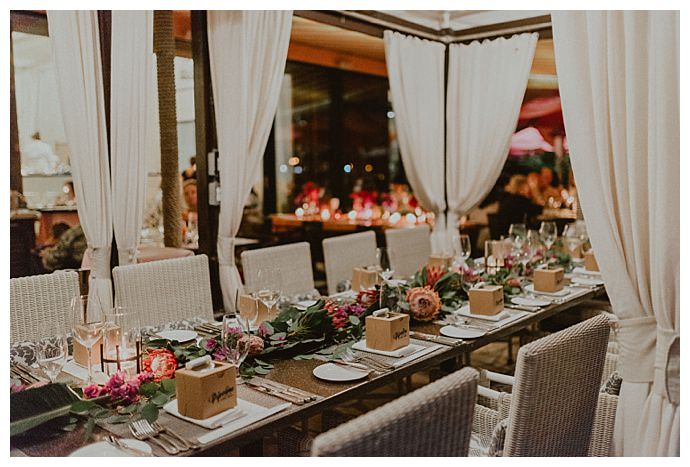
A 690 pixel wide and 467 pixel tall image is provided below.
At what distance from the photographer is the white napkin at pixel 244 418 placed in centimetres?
147

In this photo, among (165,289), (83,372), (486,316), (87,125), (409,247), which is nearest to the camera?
(83,372)

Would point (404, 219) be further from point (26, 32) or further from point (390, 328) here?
point (390, 328)

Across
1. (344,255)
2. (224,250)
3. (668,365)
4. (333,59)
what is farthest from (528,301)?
(333,59)

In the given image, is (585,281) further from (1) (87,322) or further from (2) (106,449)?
(2) (106,449)

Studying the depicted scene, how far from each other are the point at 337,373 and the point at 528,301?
1285 millimetres

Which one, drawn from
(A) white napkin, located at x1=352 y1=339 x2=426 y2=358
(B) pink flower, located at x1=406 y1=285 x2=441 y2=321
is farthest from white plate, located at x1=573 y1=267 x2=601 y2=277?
(A) white napkin, located at x1=352 y1=339 x2=426 y2=358

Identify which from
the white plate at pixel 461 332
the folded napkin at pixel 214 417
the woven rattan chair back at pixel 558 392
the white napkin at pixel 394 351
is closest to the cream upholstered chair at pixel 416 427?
the woven rattan chair back at pixel 558 392

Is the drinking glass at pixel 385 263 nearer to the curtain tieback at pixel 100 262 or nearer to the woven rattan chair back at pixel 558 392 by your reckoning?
the woven rattan chair back at pixel 558 392

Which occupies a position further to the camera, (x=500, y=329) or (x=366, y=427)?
(x=500, y=329)

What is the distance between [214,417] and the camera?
1555mm

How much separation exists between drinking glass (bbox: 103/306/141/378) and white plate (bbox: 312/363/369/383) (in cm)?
52

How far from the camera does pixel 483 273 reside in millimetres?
3291

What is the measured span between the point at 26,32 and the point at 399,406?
4.01 m
